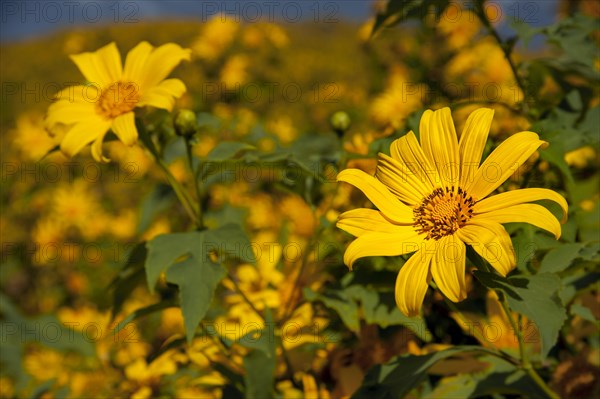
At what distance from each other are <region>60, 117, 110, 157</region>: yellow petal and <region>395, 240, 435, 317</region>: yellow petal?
0.64 metres

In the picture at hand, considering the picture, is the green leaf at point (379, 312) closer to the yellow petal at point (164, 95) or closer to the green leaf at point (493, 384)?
the green leaf at point (493, 384)

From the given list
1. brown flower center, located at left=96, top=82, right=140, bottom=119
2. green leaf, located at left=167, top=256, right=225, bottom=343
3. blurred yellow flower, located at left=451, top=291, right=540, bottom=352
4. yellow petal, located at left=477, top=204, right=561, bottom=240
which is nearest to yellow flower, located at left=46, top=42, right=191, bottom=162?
brown flower center, located at left=96, top=82, right=140, bottom=119

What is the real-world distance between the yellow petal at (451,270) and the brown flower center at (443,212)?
62mm

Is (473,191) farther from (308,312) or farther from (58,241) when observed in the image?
(58,241)

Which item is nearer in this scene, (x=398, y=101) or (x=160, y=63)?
(x=160, y=63)

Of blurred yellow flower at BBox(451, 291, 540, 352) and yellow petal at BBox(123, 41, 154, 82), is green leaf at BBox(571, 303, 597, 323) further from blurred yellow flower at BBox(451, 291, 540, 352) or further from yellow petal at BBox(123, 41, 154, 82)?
yellow petal at BBox(123, 41, 154, 82)

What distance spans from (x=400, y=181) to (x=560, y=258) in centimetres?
26

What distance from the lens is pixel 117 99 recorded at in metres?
1.16

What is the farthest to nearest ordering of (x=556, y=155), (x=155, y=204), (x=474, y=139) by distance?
(x=155, y=204)
(x=556, y=155)
(x=474, y=139)

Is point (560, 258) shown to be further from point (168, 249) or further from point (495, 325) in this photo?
point (168, 249)

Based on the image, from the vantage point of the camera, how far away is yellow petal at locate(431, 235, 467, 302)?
743 millimetres

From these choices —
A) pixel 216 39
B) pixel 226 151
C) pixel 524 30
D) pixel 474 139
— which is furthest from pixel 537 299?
pixel 216 39

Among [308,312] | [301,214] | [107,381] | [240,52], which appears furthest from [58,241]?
[308,312]

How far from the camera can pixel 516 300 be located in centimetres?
80
